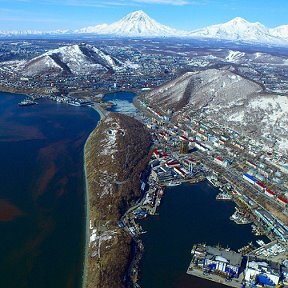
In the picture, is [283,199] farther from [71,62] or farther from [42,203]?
[71,62]

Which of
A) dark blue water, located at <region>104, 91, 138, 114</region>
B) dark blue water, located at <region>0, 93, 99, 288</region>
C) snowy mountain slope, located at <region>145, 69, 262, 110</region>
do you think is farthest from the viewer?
dark blue water, located at <region>104, 91, 138, 114</region>

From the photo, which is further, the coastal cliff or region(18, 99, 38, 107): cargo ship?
region(18, 99, 38, 107): cargo ship

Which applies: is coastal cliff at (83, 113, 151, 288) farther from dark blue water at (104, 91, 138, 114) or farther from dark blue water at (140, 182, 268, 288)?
dark blue water at (104, 91, 138, 114)

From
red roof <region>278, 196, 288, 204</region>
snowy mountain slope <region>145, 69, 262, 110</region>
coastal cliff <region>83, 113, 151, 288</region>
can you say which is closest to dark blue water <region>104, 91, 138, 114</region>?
snowy mountain slope <region>145, 69, 262, 110</region>

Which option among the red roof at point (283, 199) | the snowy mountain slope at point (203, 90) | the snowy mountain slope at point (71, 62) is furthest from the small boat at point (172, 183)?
the snowy mountain slope at point (71, 62)

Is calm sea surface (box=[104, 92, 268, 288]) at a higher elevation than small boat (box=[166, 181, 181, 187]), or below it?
below

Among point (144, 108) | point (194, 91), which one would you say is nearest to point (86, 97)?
point (144, 108)

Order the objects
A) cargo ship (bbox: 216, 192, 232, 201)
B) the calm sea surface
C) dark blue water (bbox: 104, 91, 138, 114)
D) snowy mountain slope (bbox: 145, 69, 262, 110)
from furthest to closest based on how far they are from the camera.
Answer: dark blue water (bbox: 104, 91, 138, 114), snowy mountain slope (bbox: 145, 69, 262, 110), cargo ship (bbox: 216, 192, 232, 201), the calm sea surface

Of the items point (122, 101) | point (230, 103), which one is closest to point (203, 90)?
point (230, 103)

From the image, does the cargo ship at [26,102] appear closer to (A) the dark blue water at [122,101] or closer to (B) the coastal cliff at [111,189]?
(A) the dark blue water at [122,101]
